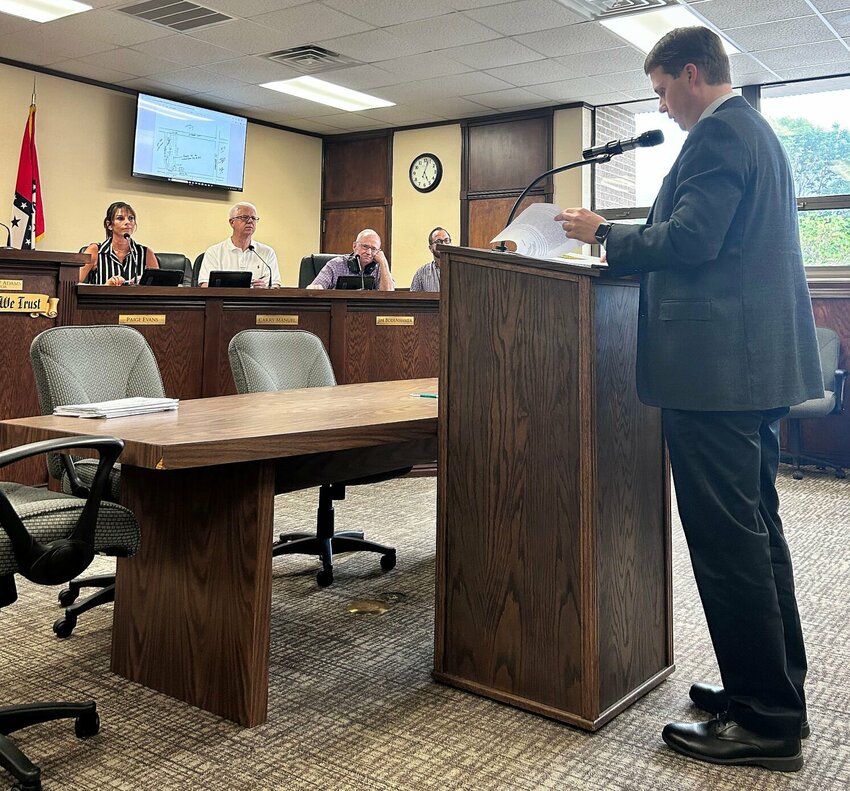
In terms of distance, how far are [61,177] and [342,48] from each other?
2.57m

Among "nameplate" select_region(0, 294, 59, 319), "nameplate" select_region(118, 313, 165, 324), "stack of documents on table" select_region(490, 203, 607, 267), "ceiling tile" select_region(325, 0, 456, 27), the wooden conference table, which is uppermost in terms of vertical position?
"ceiling tile" select_region(325, 0, 456, 27)

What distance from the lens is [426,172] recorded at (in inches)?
340

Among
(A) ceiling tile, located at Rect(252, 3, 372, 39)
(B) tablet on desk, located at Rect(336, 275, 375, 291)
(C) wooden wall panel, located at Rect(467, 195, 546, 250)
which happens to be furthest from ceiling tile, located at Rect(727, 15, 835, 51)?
(B) tablet on desk, located at Rect(336, 275, 375, 291)

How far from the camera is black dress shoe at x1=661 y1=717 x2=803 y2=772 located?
1.76 m

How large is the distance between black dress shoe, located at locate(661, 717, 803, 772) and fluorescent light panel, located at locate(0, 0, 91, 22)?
5.54 meters

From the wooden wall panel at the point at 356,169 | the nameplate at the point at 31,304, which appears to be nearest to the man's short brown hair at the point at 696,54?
the nameplate at the point at 31,304

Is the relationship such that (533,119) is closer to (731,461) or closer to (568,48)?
(568,48)

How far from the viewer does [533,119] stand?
7.91 m

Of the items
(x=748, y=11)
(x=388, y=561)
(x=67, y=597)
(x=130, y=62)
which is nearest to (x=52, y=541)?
(x=67, y=597)

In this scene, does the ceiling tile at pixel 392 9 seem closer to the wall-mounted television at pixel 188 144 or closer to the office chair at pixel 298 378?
the wall-mounted television at pixel 188 144

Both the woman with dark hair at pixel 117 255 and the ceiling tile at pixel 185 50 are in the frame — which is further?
the ceiling tile at pixel 185 50

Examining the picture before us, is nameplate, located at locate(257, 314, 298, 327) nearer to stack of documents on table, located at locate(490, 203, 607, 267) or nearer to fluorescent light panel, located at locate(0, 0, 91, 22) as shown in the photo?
fluorescent light panel, located at locate(0, 0, 91, 22)

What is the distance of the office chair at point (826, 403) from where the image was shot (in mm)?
5238

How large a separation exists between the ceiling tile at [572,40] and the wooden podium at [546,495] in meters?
4.29
